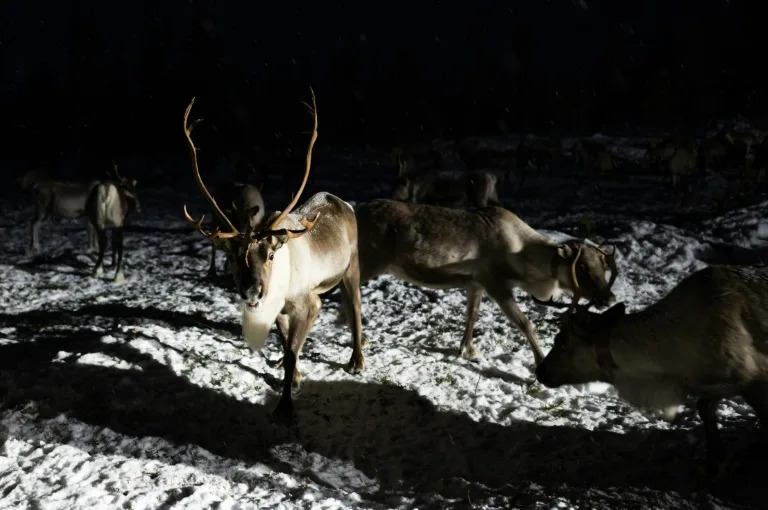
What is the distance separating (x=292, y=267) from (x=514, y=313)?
7.39 ft

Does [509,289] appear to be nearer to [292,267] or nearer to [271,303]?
[292,267]

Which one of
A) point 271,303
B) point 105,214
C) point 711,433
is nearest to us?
point 711,433

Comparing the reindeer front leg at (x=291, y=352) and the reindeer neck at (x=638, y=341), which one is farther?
the reindeer front leg at (x=291, y=352)

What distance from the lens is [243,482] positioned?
3.40m

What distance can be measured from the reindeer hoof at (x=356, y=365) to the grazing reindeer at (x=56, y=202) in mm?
7807

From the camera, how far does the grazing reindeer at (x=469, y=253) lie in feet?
17.9

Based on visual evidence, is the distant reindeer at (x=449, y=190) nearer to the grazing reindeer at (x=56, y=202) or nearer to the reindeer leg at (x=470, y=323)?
the grazing reindeer at (x=56, y=202)

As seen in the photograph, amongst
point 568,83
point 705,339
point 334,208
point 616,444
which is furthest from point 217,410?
point 568,83

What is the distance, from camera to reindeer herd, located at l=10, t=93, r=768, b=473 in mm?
3240

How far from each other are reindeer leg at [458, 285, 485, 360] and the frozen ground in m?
0.16

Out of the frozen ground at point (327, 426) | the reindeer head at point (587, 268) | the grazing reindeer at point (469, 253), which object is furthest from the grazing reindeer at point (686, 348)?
the grazing reindeer at point (469, 253)

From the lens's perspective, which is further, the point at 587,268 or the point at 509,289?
the point at 509,289

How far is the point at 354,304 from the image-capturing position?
5.44 m

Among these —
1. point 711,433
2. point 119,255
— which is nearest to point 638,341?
point 711,433
